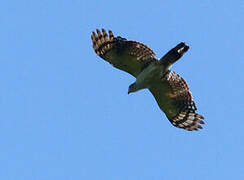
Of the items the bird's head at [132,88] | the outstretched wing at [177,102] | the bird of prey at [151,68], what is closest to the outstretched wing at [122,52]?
the bird of prey at [151,68]

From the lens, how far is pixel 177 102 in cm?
2136

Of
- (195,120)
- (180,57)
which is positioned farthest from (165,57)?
(195,120)

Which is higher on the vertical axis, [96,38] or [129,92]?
[96,38]

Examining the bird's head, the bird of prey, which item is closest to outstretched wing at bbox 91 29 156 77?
the bird of prey

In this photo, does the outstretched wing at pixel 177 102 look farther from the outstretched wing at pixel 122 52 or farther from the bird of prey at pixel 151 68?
the outstretched wing at pixel 122 52

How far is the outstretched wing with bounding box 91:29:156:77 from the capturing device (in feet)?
65.2

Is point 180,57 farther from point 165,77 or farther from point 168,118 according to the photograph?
point 168,118

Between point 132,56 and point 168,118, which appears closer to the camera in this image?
point 132,56

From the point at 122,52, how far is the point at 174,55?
5.85 ft

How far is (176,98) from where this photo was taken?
21.2 metres

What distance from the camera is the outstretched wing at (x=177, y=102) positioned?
2072cm

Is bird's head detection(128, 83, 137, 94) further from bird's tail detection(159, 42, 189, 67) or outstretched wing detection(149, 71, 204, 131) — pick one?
bird's tail detection(159, 42, 189, 67)

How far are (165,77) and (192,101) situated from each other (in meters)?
A: 1.64

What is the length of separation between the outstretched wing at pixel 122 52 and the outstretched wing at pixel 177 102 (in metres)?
1.05
